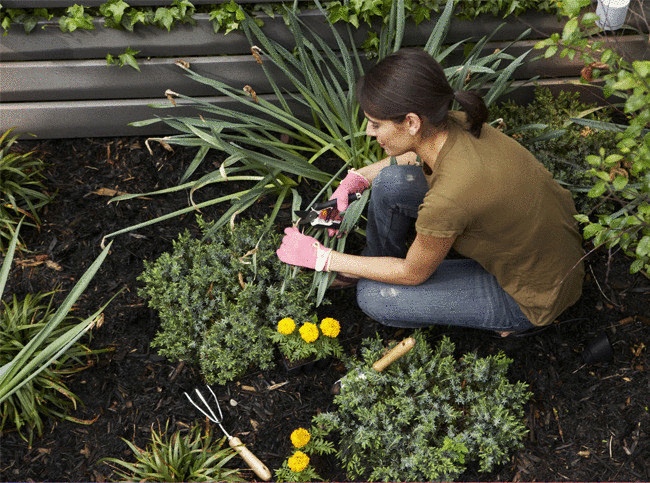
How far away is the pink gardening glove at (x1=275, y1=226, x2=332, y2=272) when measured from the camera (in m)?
2.01

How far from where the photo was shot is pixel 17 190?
8.13 feet

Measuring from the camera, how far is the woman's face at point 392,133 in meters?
1.60

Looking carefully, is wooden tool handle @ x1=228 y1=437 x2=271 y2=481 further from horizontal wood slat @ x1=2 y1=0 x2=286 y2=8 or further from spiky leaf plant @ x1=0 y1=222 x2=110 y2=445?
horizontal wood slat @ x1=2 y1=0 x2=286 y2=8

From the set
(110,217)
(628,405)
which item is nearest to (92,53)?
(110,217)

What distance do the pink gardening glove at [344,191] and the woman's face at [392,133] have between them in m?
0.50

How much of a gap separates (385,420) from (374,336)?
400 mm

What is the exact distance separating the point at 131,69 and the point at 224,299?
3.69ft

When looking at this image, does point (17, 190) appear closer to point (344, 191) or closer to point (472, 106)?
point (344, 191)

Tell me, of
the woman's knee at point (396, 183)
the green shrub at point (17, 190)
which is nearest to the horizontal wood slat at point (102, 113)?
the green shrub at point (17, 190)

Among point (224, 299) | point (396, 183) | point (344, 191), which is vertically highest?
point (396, 183)

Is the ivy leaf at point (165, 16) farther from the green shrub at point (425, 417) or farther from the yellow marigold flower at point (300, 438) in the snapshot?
the yellow marigold flower at point (300, 438)

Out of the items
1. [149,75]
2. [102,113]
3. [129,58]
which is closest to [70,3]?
[129,58]

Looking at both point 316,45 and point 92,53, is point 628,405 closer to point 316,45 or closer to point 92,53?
point 316,45

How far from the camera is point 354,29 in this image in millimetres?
2395
